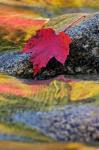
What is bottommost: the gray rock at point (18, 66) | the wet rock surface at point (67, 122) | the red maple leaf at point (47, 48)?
the wet rock surface at point (67, 122)

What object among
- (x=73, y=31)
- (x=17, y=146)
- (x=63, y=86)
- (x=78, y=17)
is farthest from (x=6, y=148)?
(x=78, y=17)

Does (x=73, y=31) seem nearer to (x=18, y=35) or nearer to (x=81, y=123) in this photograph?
(x=18, y=35)

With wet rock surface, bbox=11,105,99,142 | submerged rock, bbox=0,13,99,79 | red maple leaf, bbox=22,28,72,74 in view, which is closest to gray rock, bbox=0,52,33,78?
submerged rock, bbox=0,13,99,79

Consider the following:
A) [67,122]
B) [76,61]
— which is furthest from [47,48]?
[67,122]

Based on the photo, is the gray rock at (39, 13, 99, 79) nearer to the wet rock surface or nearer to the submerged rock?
the submerged rock

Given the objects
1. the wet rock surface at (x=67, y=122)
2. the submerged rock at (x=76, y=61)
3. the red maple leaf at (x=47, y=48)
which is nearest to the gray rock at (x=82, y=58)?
the submerged rock at (x=76, y=61)

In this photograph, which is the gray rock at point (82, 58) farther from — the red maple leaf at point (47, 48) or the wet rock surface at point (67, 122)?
the wet rock surface at point (67, 122)
